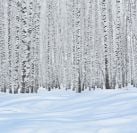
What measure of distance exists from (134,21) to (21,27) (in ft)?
79.9

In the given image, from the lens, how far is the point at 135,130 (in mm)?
6812

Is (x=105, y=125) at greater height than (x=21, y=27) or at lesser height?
lesser

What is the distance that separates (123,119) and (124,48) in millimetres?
34306

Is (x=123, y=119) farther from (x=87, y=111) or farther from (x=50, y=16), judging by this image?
(x=50, y=16)

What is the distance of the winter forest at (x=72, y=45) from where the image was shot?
80.5ft

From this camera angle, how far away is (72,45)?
35.8 meters

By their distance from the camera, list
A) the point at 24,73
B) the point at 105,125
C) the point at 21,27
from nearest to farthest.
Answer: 1. the point at 105,125
2. the point at 24,73
3. the point at 21,27

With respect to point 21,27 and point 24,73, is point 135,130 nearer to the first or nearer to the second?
point 24,73

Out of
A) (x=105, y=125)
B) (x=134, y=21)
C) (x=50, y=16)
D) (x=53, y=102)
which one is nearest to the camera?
(x=105, y=125)

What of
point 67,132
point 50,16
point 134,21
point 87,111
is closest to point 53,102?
point 87,111

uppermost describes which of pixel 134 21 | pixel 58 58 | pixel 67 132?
pixel 134 21

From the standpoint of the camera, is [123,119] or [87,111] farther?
[87,111]

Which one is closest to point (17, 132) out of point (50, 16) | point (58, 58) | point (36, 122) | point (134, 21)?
point (36, 122)

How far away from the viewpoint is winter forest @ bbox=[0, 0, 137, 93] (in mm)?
24541
